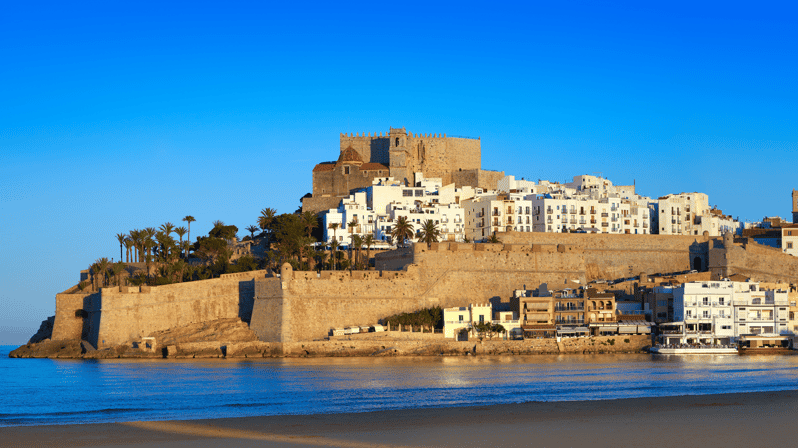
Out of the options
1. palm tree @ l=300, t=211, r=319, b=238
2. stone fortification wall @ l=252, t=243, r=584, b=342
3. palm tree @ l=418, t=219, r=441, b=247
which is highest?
palm tree @ l=300, t=211, r=319, b=238

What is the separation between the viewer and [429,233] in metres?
56.6

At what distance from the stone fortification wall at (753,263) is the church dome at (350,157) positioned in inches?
1076

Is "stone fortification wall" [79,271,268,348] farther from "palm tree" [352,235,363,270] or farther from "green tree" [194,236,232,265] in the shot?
"palm tree" [352,235,363,270]

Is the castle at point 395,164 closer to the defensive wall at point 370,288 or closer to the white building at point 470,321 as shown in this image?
the defensive wall at point 370,288

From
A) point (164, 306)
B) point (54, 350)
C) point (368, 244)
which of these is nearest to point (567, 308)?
point (368, 244)

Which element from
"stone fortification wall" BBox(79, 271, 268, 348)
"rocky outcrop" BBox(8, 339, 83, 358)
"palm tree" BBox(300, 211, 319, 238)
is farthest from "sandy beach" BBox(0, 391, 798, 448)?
"palm tree" BBox(300, 211, 319, 238)

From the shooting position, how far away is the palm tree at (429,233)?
56.6 meters

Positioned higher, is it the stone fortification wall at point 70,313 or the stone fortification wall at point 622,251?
the stone fortification wall at point 622,251

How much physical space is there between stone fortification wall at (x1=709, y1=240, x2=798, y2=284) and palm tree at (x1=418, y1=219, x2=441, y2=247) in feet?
56.7

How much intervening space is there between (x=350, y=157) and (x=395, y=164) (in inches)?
140

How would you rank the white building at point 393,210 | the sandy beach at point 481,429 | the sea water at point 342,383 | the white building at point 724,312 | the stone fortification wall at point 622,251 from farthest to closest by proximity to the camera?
the white building at point 393,210, the stone fortification wall at point 622,251, the white building at point 724,312, the sea water at point 342,383, the sandy beach at point 481,429

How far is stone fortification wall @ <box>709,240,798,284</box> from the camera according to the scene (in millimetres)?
54438

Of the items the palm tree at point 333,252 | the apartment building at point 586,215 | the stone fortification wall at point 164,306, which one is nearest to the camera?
the stone fortification wall at point 164,306

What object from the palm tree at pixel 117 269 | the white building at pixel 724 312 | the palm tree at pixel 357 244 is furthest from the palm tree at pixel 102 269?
the white building at pixel 724 312
